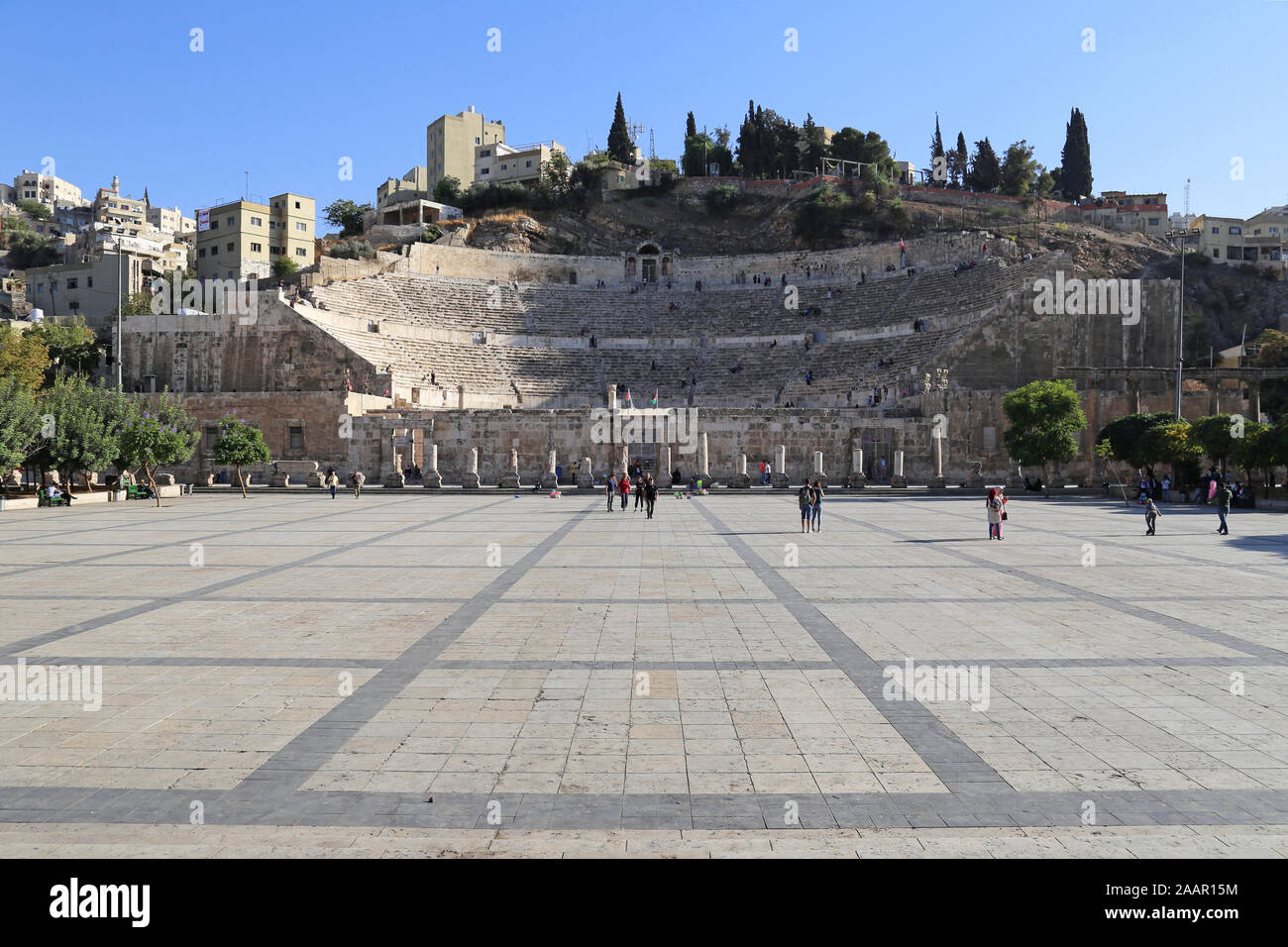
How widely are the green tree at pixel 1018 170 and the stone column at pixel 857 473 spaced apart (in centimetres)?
6101

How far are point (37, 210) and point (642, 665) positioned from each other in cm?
11844

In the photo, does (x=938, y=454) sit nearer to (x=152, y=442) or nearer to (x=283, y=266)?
(x=152, y=442)

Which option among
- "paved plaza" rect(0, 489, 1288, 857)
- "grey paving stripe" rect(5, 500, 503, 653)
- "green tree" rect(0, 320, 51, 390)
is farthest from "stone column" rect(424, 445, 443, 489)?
"green tree" rect(0, 320, 51, 390)

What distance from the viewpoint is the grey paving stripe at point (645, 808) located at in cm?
471

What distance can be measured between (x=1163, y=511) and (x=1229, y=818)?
26525 millimetres

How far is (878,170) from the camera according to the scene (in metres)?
88.9

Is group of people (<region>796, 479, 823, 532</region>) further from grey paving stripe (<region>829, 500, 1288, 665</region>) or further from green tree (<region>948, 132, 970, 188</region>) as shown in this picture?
green tree (<region>948, 132, 970, 188</region>)

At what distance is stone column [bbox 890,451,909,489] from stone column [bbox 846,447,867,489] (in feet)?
4.39

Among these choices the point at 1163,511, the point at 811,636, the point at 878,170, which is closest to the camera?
the point at 811,636

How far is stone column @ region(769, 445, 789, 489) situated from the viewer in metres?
39.7

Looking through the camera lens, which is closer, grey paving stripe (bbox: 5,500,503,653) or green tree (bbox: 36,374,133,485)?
grey paving stripe (bbox: 5,500,503,653)

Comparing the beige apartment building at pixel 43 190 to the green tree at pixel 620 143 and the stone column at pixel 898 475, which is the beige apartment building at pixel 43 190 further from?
the stone column at pixel 898 475
